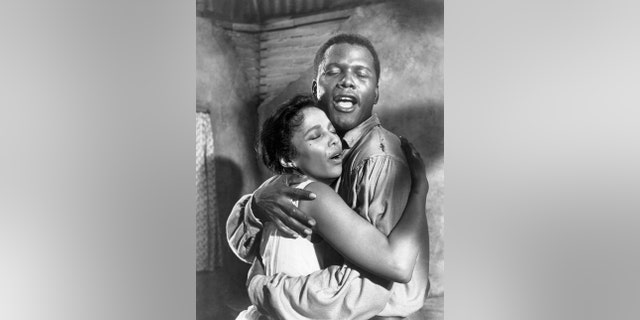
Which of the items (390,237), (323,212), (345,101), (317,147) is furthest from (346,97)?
(390,237)

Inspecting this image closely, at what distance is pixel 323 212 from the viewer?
3328 millimetres

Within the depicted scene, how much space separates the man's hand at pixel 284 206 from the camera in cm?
337

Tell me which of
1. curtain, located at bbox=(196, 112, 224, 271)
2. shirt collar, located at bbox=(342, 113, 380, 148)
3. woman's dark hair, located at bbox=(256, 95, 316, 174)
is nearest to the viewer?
shirt collar, located at bbox=(342, 113, 380, 148)

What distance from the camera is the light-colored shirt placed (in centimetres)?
323

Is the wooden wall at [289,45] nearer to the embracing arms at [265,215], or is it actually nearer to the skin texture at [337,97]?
the skin texture at [337,97]

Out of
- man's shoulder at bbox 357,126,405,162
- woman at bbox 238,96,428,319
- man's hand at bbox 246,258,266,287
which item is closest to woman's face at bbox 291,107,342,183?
woman at bbox 238,96,428,319

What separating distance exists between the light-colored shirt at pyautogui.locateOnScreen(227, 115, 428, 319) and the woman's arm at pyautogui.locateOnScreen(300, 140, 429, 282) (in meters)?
0.03

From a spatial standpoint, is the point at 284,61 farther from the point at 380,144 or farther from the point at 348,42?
the point at 380,144

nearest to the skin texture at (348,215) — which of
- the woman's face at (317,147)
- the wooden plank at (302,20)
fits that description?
the woman's face at (317,147)

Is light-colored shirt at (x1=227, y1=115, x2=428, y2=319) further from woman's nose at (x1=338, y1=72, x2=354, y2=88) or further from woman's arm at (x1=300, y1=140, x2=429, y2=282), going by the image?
woman's nose at (x1=338, y1=72, x2=354, y2=88)

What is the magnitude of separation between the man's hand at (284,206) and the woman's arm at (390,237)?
5.9 inches

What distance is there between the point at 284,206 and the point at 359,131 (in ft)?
1.43
